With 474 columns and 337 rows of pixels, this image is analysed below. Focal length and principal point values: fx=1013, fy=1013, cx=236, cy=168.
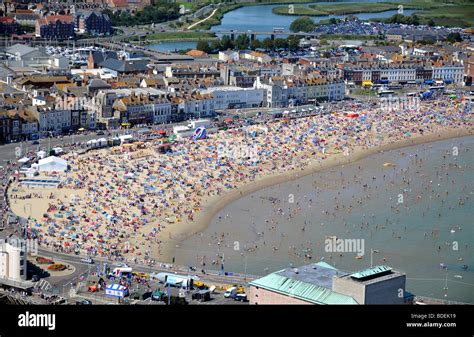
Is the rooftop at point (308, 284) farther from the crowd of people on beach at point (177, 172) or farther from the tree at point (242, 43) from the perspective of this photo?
the tree at point (242, 43)

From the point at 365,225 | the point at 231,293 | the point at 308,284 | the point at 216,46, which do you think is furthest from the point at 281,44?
the point at 308,284

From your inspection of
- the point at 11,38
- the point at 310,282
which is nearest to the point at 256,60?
the point at 11,38

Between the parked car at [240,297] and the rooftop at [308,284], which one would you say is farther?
the parked car at [240,297]

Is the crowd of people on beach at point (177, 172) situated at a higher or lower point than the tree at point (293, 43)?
lower

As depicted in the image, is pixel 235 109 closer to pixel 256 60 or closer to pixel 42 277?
pixel 256 60

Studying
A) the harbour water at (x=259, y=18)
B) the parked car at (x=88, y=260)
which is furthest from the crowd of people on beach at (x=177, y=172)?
the harbour water at (x=259, y=18)

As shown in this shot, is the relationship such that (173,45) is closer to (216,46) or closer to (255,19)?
(216,46)

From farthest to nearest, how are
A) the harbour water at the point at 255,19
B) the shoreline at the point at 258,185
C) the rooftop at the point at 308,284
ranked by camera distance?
the harbour water at the point at 255,19
the shoreline at the point at 258,185
the rooftop at the point at 308,284

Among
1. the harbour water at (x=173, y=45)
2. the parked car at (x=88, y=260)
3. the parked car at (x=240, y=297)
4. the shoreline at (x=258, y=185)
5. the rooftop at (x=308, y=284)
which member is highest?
the rooftop at (x=308, y=284)
